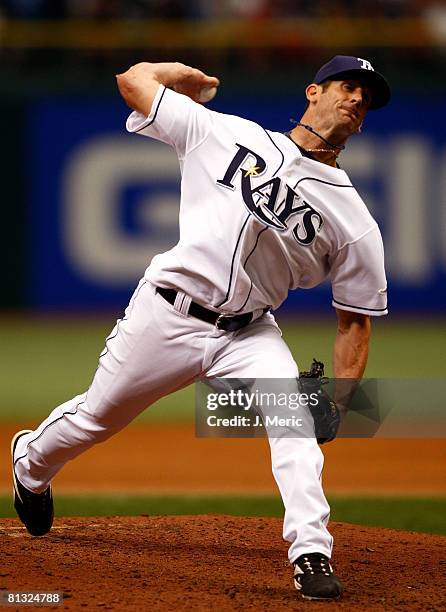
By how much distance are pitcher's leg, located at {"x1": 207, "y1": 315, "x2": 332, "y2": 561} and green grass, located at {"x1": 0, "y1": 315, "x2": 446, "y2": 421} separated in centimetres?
445

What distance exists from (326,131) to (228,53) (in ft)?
30.7

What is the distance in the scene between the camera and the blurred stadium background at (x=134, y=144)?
520 inches

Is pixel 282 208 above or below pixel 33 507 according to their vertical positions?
above

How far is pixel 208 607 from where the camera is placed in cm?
385

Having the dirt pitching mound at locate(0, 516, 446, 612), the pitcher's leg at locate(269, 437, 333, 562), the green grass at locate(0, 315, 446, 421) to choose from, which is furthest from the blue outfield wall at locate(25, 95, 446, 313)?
the pitcher's leg at locate(269, 437, 333, 562)

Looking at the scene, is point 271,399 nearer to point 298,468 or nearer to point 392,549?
point 298,468

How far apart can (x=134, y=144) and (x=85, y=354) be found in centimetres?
277

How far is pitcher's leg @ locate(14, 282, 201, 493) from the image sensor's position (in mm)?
4410

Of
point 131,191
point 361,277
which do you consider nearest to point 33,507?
point 361,277

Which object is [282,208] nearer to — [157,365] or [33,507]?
[157,365]

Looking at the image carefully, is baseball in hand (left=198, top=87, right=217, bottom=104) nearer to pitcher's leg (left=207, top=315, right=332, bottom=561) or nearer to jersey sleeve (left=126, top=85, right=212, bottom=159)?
jersey sleeve (left=126, top=85, right=212, bottom=159)

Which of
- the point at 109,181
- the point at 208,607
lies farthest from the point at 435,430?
the point at 109,181

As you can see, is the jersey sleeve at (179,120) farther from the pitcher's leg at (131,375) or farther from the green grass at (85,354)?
the green grass at (85,354)

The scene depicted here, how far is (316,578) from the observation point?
3967 millimetres
